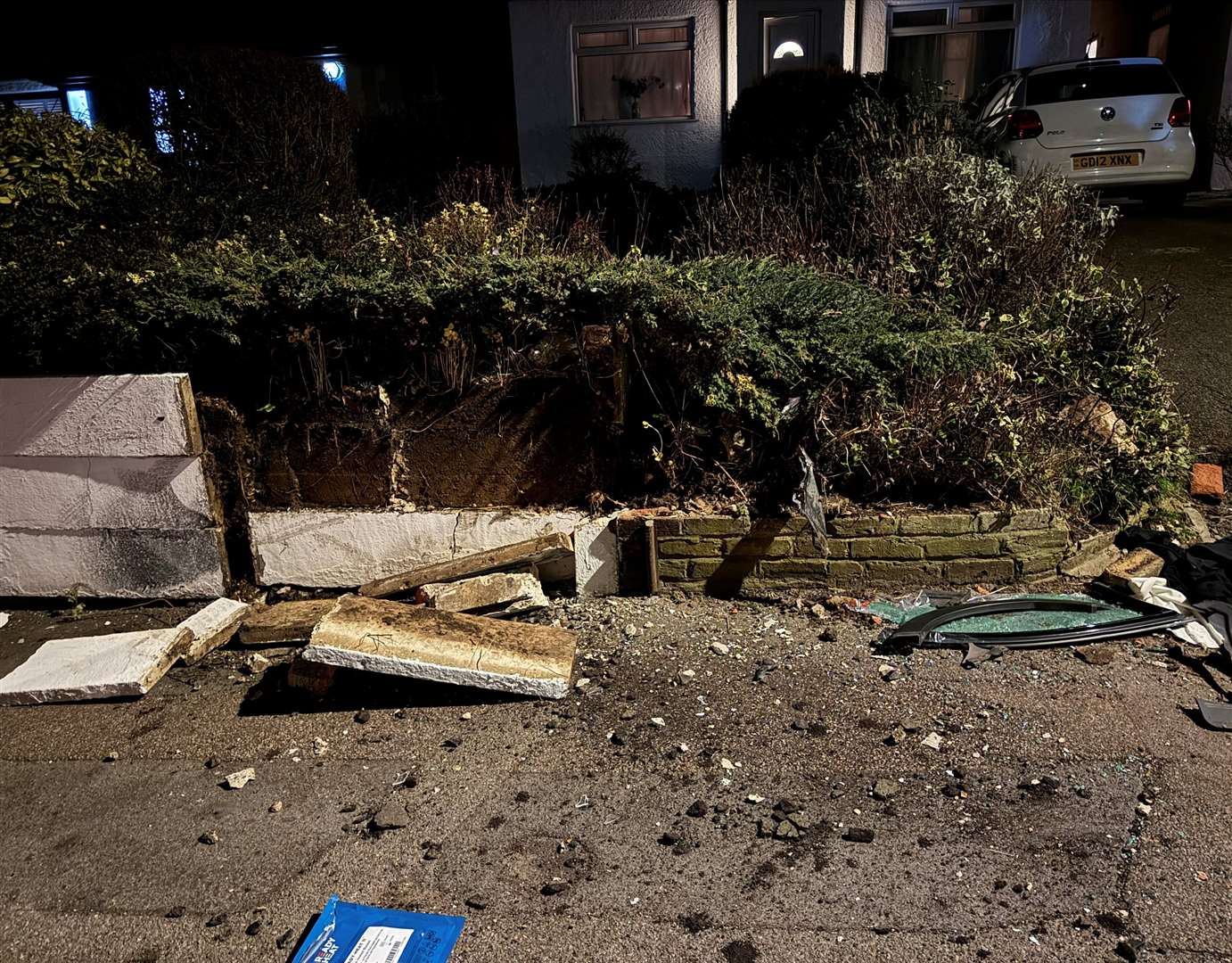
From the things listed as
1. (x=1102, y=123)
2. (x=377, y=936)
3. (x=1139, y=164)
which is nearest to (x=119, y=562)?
(x=377, y=936)

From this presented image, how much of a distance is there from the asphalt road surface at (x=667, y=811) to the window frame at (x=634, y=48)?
1087cm

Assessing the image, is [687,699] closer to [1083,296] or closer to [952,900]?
[952,900]

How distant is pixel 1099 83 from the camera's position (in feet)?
34.4

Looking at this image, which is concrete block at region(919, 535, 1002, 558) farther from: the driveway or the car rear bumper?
the car rear bumper

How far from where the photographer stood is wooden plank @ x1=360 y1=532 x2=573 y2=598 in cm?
464

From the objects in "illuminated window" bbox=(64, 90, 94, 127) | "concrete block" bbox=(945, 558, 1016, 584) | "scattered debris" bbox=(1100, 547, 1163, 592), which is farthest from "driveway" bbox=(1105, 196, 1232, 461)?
"illuminated window" bbox=(64, 90, 94, 127)

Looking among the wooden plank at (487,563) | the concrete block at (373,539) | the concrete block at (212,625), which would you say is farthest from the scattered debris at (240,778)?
the concrete block at (373,539)

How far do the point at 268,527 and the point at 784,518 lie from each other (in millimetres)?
2788

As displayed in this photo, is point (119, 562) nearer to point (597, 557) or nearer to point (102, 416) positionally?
point (102, 416)

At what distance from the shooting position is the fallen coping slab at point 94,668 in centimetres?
411

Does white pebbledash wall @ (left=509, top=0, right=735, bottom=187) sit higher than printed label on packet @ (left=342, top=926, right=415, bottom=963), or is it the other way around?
white pebbledash wall @ (left=509, top=0, right=735, bottom=187)

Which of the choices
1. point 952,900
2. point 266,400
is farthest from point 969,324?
point 266,400

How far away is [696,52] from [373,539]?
35.4ft

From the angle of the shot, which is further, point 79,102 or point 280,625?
point 79,102
